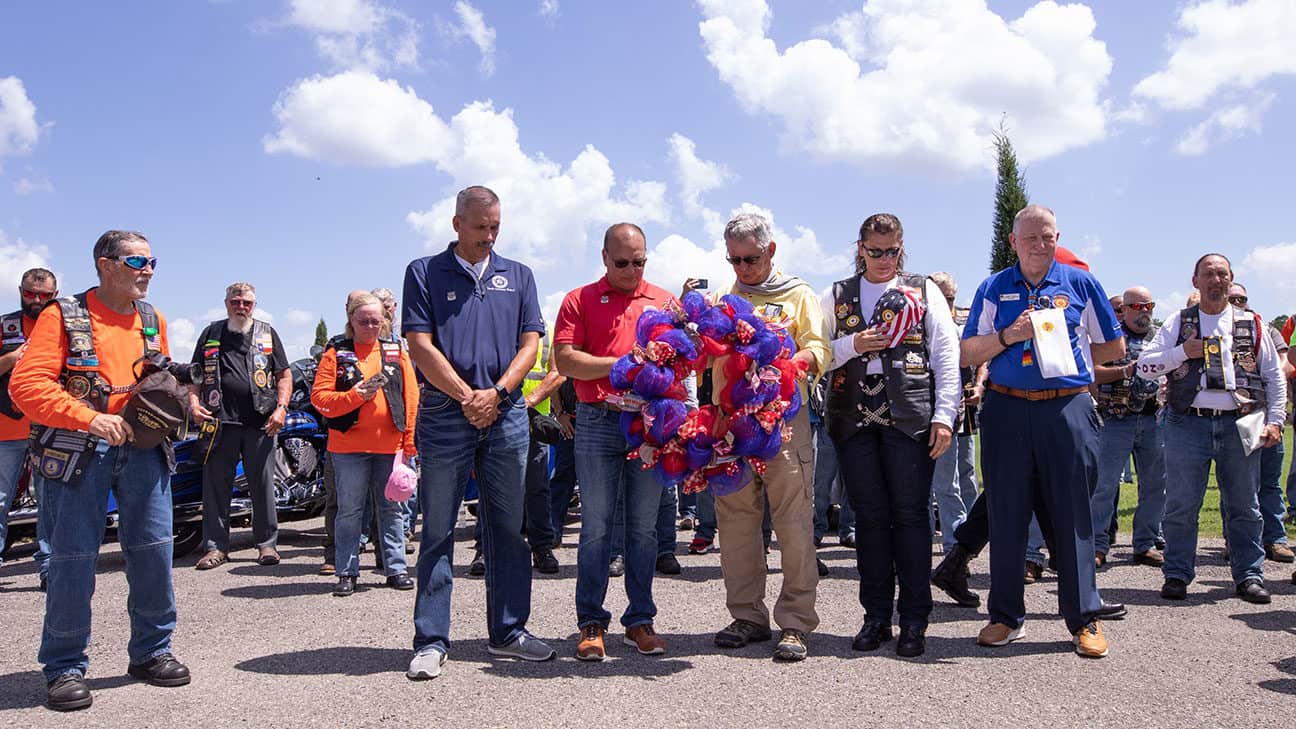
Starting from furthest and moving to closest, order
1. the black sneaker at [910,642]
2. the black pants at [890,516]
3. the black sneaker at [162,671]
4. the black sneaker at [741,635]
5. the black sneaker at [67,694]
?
the black sneaker at [741,635], the black pants at [890,516], the black sneaker at [910,642], the black sneaker at [162,671], the black sneaker at [67,694]

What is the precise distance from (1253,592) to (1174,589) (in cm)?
44

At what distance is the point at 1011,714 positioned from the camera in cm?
371

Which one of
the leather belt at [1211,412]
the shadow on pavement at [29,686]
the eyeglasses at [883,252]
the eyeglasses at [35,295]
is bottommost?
the shadow on pavement at [29,686]

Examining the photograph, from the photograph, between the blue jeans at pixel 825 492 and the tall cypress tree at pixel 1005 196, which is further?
the tall cypress tree at pixel 1005 196

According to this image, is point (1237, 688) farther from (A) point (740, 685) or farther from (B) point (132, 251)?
(B) point (132, 251)

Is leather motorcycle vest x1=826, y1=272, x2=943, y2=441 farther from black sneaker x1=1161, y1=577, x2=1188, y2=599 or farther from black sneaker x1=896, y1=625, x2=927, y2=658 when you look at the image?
black sneaker x1=1161, y1=577, x2=1188, y2=599

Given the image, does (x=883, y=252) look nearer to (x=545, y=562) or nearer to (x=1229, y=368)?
(x=1229, y=368)

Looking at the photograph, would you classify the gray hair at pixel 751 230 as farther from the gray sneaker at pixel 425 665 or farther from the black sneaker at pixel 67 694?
the black sneaker at pixel 67 694

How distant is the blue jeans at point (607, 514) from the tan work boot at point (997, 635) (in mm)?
1764

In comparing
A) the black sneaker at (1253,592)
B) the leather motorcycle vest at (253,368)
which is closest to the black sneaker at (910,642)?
the black sneaker at (1253,592)

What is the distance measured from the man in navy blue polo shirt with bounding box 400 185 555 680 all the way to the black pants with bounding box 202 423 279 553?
3.94 meters

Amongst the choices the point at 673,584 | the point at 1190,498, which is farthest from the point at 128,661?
the point at 1190,498

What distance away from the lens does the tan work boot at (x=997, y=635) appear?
190 inches

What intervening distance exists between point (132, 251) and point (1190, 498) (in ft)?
21.1
